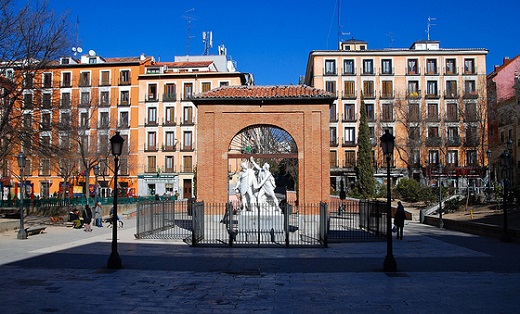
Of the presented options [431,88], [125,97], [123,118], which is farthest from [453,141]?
[125,97]

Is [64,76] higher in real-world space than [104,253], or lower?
higher

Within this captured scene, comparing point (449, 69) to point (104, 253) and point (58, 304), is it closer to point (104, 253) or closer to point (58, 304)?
point (104, 253)

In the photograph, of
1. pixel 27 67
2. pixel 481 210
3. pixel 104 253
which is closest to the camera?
pixel 104 253

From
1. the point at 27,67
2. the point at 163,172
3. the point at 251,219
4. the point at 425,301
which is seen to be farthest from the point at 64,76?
the point at 425,301

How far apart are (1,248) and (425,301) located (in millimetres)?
13159

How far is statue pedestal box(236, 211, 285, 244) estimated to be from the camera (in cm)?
1769

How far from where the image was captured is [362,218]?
73.6ft

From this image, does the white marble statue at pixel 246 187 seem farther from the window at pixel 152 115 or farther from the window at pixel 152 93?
the window at pixel 152 93

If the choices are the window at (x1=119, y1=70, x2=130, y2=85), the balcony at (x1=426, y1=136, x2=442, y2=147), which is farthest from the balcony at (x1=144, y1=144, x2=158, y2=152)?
the balcony at (x1=426, y1=136, x2=442, y2=147)

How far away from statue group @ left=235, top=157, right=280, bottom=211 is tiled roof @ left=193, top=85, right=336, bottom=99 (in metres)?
5.55

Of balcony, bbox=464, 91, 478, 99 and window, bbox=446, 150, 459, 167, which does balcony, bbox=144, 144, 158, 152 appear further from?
balcony, bbox=464, 91, 478, 99

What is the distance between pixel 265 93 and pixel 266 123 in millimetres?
1734

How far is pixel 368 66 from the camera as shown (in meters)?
55.1

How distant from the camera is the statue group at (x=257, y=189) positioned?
20.2 meters
